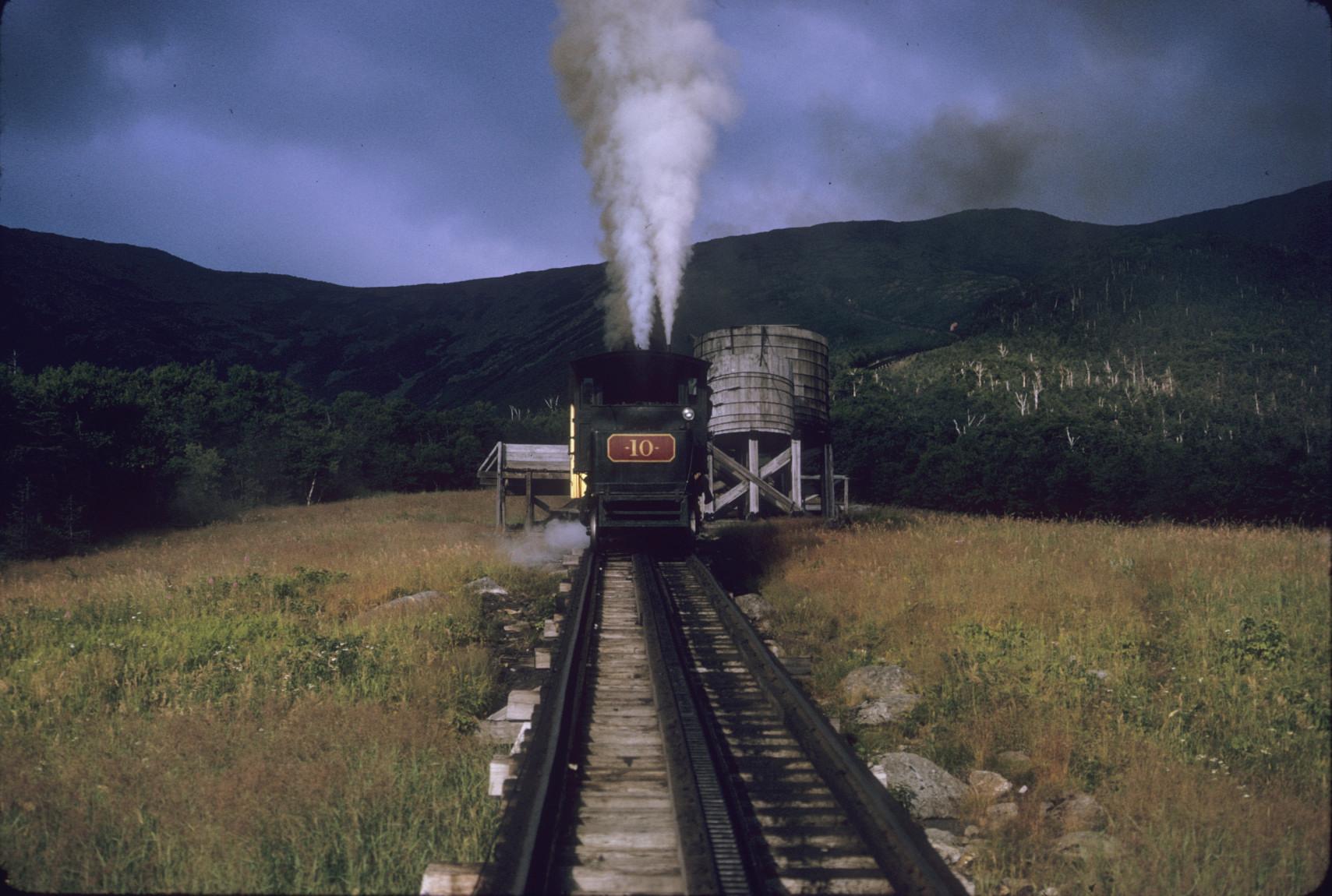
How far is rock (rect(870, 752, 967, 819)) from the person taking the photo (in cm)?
571

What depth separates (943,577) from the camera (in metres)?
11.4

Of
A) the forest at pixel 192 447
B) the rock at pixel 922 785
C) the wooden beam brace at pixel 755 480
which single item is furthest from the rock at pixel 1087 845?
the forest at pixel 192 447

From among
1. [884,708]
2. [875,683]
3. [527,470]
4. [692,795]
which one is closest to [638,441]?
[875,683]

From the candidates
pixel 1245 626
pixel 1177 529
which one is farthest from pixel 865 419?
pixel 1245 626

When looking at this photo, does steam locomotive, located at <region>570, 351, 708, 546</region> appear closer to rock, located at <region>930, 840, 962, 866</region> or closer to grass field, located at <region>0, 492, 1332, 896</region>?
grass field, located at <region>0, 492, 1332, 896</region>

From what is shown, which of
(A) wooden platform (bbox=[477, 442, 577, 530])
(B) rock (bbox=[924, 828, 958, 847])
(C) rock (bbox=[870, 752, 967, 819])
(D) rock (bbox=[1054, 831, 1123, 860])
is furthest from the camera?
(A) wooden platform (bbox=[477, 442, 577, 530])

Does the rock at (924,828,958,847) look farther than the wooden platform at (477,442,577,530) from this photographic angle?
No

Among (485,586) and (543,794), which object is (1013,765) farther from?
(485,586)

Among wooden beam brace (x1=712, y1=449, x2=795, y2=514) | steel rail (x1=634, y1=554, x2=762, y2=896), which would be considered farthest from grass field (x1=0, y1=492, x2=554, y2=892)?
wooden beam brace (x1=712, y1=449, x2=795, y2=514)

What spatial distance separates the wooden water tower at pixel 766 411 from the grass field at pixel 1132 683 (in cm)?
1326

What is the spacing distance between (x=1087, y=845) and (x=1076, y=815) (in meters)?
0.55

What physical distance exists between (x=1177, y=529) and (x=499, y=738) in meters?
13.7

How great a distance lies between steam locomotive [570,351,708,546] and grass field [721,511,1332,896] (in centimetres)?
332

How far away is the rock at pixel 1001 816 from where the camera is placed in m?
5.39
